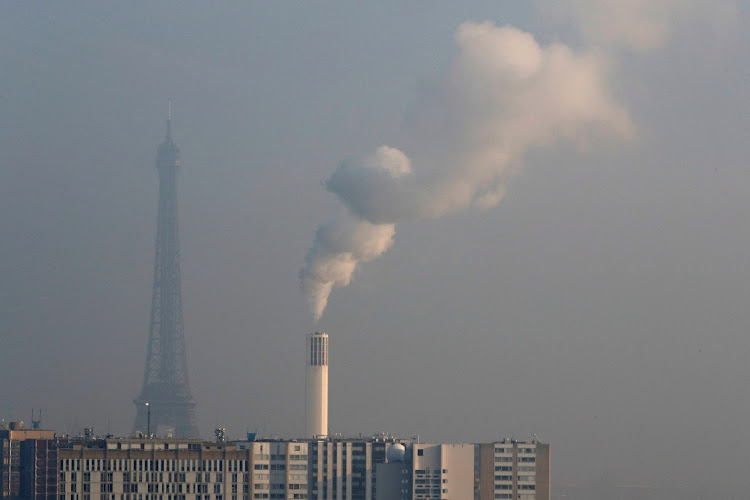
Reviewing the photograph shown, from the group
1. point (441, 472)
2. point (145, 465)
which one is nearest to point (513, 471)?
point (441, 472)

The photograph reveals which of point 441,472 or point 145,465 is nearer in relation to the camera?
point 145,465

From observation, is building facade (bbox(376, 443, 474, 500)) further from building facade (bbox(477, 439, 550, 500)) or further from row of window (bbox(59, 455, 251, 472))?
row of window (bbox(59, 455, 251, 472))

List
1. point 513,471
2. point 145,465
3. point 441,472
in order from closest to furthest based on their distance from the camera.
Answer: point 145,465
point 441,472
point 513,471

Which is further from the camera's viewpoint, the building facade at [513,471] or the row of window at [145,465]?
the building facade at [513,471]

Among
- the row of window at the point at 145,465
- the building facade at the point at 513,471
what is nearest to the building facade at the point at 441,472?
the building facade at the point at 513,471

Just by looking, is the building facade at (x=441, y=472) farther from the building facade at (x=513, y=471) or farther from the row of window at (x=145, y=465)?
the row of window at (x=145, y=465)

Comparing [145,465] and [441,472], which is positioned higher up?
[145,465]

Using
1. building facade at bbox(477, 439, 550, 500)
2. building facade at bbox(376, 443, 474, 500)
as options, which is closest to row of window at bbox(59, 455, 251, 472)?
building facade at bbox(376, 443, 474, 500)

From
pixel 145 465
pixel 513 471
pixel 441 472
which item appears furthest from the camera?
pixel 513 471

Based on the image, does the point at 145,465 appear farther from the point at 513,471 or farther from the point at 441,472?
the point at 513,471

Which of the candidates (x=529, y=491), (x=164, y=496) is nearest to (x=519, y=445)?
(x=529, y=491)

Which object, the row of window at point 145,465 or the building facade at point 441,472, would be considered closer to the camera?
the row of window at point 145,465
